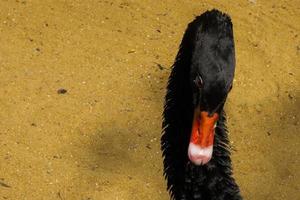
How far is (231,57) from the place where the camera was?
12.2 feet

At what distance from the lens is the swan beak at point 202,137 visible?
366cm

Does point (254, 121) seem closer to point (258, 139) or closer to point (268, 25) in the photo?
point (258, 139)

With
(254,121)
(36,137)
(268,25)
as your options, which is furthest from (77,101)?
(268,25)

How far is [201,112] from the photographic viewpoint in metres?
3.66

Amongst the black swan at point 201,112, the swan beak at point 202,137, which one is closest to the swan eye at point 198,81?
the black swan at point 201,112

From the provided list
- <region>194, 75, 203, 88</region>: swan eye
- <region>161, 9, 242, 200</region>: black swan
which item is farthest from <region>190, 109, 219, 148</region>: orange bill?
<region>194, 75, 203, 88</region>: swan eye

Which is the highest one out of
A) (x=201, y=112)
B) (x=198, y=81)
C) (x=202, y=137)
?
(x=198, y=81)

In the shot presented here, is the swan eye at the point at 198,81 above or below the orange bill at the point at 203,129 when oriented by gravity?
above

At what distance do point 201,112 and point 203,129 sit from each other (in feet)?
0.28

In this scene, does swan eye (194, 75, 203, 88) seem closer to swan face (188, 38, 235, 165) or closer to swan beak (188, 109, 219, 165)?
swan face (188, 38, 235, 165)

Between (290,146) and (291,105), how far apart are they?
37 centimetres

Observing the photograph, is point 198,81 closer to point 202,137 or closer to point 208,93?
point 208,93

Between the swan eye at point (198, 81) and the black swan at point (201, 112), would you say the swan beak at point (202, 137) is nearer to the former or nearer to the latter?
the black swan at point (201, 112)

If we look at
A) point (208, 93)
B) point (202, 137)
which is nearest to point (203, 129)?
point (202, 137)
